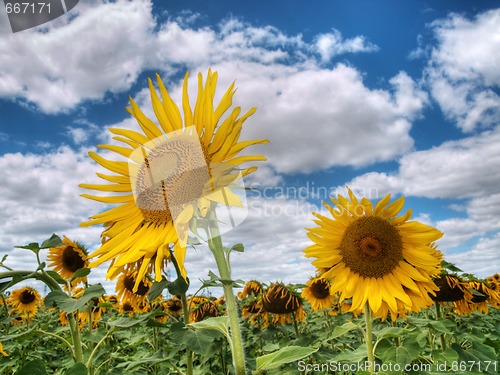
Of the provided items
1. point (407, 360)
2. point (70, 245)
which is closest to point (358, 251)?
point (407, 360)

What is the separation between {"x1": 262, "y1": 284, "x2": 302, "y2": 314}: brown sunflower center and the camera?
5.43 meters

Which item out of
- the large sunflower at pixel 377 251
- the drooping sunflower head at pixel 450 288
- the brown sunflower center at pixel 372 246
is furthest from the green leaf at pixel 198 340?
the drooping sunflower head at pixel 450 288

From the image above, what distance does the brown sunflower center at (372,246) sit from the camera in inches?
152

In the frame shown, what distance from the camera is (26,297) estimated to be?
411 inches

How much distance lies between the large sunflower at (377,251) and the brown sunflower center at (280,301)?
5.33 feet

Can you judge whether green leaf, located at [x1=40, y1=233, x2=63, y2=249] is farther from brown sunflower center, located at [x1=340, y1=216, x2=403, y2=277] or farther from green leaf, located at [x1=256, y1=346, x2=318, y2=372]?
brown sunflower center, located at [x1=340, y1=216, x2=403, y2=277]

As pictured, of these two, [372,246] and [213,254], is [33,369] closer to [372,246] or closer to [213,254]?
[213,254]

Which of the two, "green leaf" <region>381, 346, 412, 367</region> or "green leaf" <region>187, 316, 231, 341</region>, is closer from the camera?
"green leaf" <region>187, 316, 231, 341</region>

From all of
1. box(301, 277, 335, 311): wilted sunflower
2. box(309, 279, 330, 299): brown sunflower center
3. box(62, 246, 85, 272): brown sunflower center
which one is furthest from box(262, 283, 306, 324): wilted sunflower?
box(62, 246, 85, 272): brown sunflower center

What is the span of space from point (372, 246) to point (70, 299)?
2566mm

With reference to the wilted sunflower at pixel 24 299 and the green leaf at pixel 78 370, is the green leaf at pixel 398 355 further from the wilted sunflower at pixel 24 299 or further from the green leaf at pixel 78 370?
the wilted sunflower at pixel 24 299

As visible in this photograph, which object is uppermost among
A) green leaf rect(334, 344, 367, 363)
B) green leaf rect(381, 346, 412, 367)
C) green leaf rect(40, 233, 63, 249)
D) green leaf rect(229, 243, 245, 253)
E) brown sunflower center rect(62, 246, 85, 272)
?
brown sunflower center rect(62, 246, 85, 272)

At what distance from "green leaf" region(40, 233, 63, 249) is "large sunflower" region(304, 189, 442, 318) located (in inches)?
84.0

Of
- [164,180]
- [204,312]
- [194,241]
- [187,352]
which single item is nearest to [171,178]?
[164,180]
